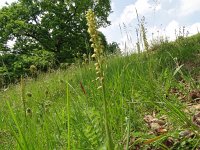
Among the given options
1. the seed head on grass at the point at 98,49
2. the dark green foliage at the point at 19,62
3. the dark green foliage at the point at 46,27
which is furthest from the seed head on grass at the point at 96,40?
the dark green foliage at the point at 46,27

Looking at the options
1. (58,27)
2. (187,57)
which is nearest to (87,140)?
(187,57)

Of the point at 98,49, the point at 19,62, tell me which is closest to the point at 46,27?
the point at 19,62

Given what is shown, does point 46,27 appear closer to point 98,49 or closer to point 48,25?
point 48,25

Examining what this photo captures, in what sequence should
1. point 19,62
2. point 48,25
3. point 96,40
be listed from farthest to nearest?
point 48,25
point 19,62
point 96,40

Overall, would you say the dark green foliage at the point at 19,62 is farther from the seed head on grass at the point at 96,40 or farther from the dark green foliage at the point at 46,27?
the seed head on grass at the point at 96,40

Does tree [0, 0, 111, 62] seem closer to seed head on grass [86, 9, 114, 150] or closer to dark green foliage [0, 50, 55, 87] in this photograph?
dark green foliage [0, 50, 55, 87]

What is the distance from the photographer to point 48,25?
124 ft

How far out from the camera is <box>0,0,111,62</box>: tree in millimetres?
37469

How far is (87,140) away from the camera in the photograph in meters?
2.16

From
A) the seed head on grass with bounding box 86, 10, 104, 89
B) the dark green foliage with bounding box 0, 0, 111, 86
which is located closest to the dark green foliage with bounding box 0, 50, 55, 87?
the dark green foliage with bounding box 0, 0, 111, 86

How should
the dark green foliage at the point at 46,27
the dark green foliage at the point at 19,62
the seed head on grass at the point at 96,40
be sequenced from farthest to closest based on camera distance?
1. the dark green foliage at the point at 46,27
2. the dark green foliage at the point at 19,62
3. the seed head on grass at the point at 96,40

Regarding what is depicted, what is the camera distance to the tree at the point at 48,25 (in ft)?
123

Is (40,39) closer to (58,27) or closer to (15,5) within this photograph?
(58,27)

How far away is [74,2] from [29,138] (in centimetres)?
3881
